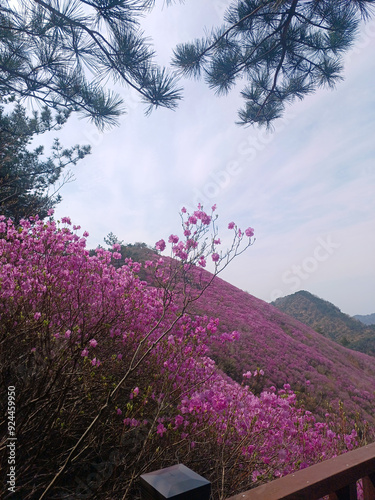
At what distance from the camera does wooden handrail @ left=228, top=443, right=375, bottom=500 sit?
1253 mm

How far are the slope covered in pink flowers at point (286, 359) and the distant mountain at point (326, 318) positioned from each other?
64.4ft

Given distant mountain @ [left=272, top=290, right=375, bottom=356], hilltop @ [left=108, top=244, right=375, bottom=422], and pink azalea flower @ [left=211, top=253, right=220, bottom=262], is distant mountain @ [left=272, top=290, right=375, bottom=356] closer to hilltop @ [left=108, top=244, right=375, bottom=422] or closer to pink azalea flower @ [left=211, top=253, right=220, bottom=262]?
hilltop @ [left=108, top=244, right=375, bottom=422]

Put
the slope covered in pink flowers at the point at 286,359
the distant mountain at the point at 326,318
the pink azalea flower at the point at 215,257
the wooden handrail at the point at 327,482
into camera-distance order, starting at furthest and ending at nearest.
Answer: the distant mountain at the point at 326,318, the slope covered in pink flowers at the point at 286,359, the pink azalea flower at the point at 215,257, the wooden handrail at the point at 327,482

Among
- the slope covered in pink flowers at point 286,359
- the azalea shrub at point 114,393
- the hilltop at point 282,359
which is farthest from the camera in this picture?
the slope covered in pink flowers at point 286,359

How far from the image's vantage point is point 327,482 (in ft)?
4.64

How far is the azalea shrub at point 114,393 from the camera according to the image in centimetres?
235

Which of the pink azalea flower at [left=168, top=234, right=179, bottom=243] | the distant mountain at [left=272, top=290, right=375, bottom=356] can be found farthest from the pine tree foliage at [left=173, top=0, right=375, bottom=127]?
the distant mountain at [left=272, top=290, right=375, bottom=356]

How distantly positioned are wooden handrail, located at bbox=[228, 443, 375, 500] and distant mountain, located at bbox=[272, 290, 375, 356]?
33850mm

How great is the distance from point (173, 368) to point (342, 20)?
6.69 m

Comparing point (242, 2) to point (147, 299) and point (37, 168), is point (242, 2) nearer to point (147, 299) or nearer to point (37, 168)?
point (147, 299)

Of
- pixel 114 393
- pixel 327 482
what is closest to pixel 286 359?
pixel 114 393

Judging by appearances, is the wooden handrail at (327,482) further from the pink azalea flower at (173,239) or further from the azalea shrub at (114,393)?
the pink azalea flower at (173,239)

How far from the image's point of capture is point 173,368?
157 inches

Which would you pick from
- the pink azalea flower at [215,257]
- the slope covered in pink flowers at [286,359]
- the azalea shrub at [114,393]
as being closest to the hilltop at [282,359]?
the slope covered in pink flowers at [286,359]
